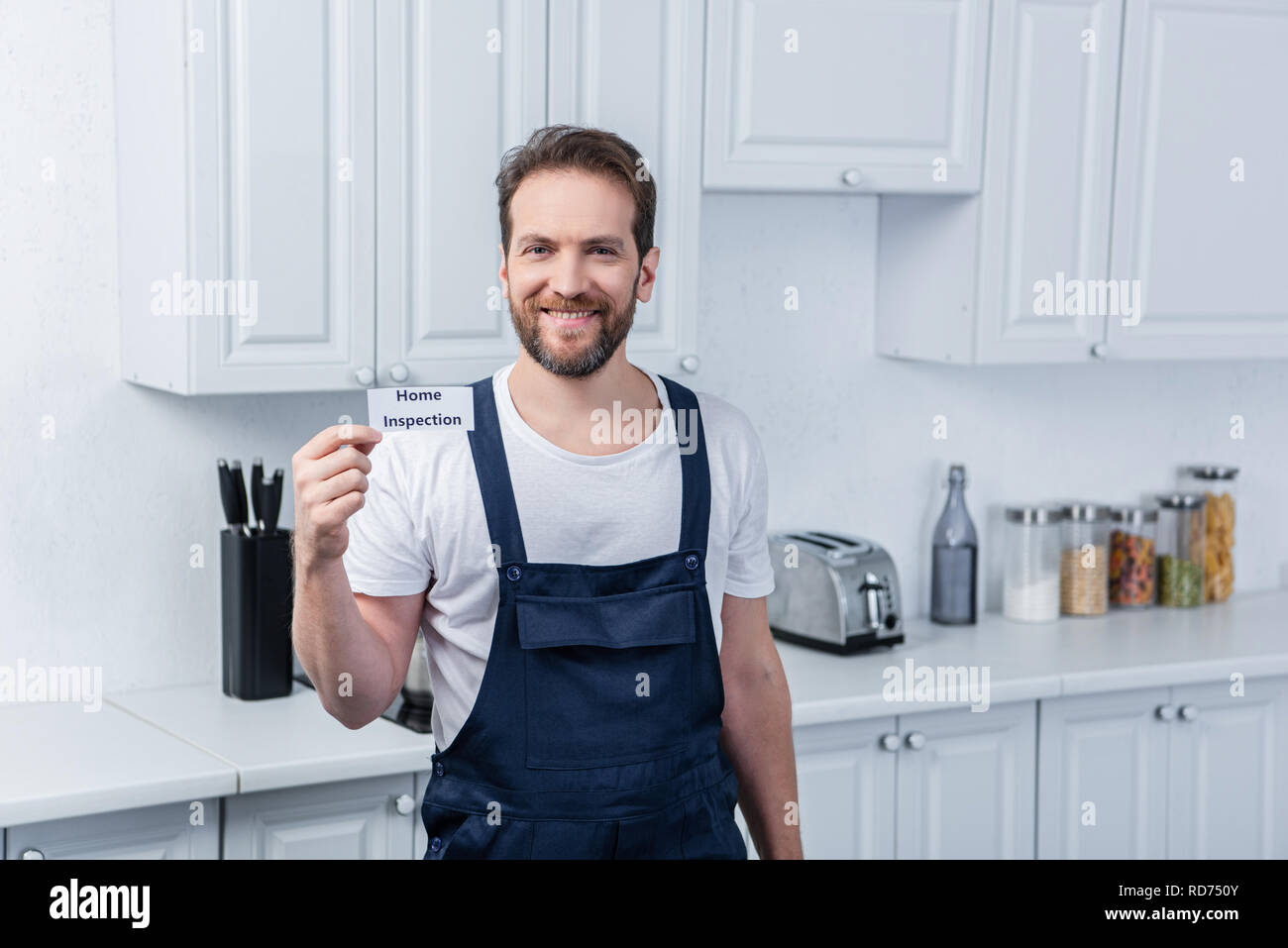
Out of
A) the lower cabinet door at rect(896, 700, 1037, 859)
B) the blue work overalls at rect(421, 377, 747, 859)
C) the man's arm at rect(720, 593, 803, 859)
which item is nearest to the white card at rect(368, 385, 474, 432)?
the blue work overalls at rect(421, 377, 747, 859)

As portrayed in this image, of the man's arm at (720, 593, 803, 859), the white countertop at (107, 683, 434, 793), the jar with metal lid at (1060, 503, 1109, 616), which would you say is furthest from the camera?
the jar with metal lid at (1060, 503, 1109, 616)

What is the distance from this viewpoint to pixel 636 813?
1561 mm

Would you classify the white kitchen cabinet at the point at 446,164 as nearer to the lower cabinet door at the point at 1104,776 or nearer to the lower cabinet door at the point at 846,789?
the lower cabinet door at the point at 846,789

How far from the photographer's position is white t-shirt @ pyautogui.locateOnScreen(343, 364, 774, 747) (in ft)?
5.08

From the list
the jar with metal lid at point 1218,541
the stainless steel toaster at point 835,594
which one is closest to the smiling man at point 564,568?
the stainless steel toaster at point 835,594

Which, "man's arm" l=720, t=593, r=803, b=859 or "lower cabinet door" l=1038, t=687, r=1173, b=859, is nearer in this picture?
"man's arm" l=720, t=593, r=803, b=859

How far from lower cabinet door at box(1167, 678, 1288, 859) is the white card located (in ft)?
6.62

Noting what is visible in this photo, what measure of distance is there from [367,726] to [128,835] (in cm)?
39

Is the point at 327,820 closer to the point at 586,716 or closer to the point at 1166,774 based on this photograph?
the point at 586,716

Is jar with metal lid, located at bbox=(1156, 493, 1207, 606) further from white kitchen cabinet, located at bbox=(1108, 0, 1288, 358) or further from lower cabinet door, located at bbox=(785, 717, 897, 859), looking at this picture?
lower cabinet door, located at bbox=(785, 717, 897, 859)

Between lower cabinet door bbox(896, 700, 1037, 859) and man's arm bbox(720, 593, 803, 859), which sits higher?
man's arm bbox(720, 593, 803, 859)

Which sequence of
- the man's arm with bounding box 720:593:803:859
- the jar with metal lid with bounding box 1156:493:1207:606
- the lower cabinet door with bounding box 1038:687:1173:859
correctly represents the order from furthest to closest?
the jar with metal lid with bounding box 1156:493:1207:606
the lower cabinet door with bounding box 1038:687:1173:859
the man's arm with bounding box 720:593:803:859

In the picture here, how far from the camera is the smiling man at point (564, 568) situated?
1.55m
